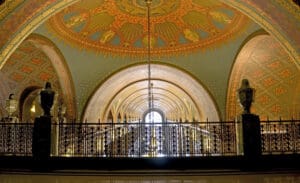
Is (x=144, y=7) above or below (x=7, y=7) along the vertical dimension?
above

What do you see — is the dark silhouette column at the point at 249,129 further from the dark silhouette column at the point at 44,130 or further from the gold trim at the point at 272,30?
the dark silhouette column at the point at 44,130

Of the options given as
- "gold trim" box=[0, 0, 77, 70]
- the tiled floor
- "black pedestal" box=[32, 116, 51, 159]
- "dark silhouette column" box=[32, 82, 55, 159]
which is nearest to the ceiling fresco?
"gold trim" box=[0, 0, 77, 70]

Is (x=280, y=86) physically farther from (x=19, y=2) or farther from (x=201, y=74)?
(x=19, y=2)

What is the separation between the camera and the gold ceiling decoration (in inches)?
447

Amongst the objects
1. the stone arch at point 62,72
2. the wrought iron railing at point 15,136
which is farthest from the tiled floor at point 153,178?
the stone arch at point 62,72

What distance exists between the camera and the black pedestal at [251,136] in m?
7.67

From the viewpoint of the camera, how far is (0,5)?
805 centimetres

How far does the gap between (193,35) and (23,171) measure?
7.61 meters

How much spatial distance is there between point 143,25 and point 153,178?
7.20 meters

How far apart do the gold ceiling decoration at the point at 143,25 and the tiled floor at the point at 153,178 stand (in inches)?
217

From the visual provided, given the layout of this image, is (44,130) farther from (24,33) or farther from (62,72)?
(62,72)

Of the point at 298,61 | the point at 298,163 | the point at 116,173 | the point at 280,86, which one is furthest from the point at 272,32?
the point at 280,86

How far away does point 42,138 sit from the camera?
7793 millimetres

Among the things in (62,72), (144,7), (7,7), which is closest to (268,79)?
(144,7)
